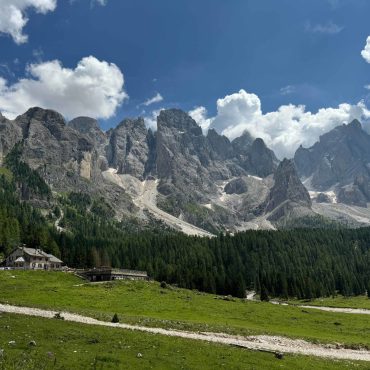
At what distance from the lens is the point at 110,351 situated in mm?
33688

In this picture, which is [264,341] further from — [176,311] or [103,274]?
[103,274]

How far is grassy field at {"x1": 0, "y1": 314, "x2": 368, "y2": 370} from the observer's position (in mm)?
29281

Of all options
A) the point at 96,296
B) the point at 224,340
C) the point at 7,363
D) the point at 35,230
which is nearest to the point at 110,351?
the point at 7,363

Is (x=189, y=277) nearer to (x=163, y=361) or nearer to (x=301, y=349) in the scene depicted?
(x=301, y=349)

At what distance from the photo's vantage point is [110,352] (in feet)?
109

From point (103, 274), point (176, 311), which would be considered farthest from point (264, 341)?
point (103, 274)

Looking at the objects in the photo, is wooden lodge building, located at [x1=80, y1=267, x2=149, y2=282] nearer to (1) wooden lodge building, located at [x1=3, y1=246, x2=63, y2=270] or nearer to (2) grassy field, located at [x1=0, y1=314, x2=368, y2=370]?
(1) wooden lodge building, located at [x1=3, y1=246, x2=63, y2=270]

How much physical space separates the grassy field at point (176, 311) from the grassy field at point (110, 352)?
13.9 m

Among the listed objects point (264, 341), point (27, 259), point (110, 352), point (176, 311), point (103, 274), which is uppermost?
point (27, 259)

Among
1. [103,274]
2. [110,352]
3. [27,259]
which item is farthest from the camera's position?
[27,259]

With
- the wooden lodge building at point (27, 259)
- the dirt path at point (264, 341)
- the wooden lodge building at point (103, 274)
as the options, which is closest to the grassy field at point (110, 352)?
the dirt path at point (264, 341)

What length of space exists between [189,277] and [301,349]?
10561 cm

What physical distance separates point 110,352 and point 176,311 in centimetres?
4240

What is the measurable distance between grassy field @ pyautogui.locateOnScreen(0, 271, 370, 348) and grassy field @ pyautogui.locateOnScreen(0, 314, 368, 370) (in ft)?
45.7
